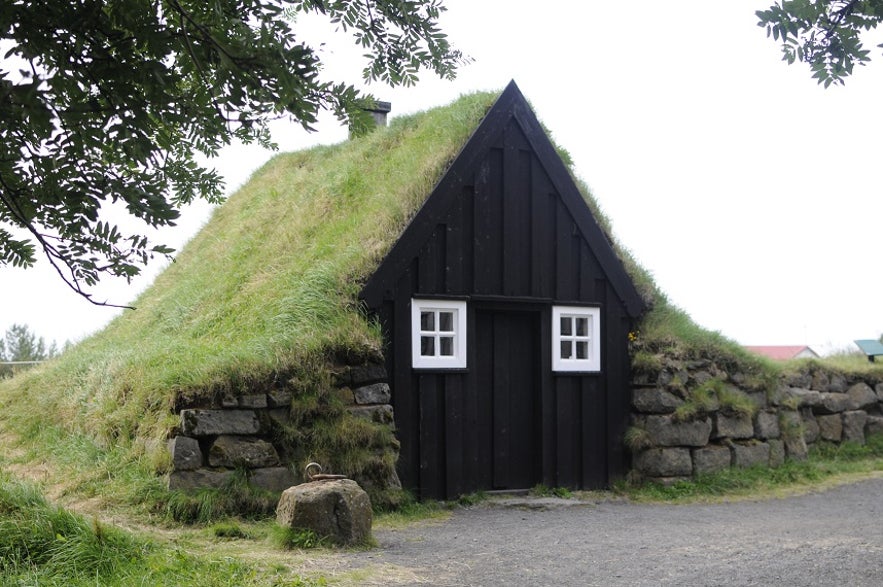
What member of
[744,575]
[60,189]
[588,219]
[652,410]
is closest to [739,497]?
[652,410]

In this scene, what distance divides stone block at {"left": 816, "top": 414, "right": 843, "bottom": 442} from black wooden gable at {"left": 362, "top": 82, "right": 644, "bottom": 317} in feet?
16.0

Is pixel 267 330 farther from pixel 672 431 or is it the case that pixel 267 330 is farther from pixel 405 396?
pixel 672 431

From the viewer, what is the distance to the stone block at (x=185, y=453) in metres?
9.60

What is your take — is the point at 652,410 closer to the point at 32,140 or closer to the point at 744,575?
the point at 744,575

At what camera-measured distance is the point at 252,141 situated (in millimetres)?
6367

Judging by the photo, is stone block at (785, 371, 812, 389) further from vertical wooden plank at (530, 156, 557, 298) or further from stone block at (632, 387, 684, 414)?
vertical wooden plank at (530, 156, 557, 298)

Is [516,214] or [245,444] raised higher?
[516,214]

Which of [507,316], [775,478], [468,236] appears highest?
[468,236]

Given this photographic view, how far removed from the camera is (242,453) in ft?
32.7

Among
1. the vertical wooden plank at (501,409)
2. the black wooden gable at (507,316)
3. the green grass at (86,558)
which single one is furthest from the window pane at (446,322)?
the green grass at (86,558)

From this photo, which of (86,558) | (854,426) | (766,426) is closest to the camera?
(86,558)

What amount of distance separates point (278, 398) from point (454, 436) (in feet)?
9.06

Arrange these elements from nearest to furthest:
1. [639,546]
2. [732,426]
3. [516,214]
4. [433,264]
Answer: [639,546] → [433,264] → [516,214] → [732,426]

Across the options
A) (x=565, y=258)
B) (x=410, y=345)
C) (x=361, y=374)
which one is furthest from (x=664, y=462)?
(x=361, y=374)
